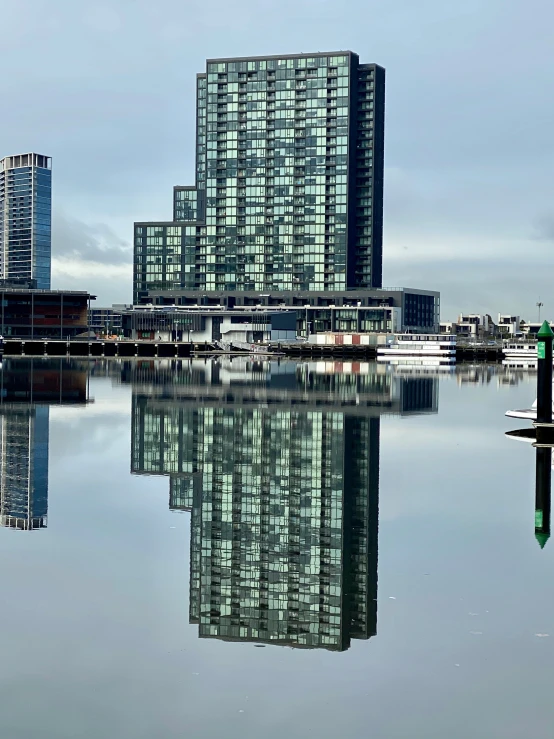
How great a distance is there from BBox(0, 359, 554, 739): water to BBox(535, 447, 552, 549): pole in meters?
0.40

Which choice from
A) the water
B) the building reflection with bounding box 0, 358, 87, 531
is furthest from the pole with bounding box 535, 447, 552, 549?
the building reflection with bounding box 0, 358, 87, 531

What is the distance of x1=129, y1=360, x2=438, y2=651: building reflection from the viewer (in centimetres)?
1811

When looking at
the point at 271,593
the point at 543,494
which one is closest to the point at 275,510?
the point at 271,593

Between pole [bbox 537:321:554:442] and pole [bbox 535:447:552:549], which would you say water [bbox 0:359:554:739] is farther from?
pole [bbox 537:321:554:442]

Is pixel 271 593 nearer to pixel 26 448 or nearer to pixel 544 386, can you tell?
pixel 26 448

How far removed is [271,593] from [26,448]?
24278 mm

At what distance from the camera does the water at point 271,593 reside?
13.7 meters

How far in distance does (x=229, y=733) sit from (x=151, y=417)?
4586 cm

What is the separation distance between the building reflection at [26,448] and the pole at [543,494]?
12452mm

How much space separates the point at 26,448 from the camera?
41.6m

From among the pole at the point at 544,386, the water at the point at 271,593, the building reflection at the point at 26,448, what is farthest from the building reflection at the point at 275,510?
the pole at the point at 544,386

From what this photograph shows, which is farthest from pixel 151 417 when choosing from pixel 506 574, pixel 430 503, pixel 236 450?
pixel 506 574

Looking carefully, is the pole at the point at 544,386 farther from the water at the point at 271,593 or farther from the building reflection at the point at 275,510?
the building reflection at the point at 275,510

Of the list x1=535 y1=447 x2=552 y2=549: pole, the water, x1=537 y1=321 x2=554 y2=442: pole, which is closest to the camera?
the water
